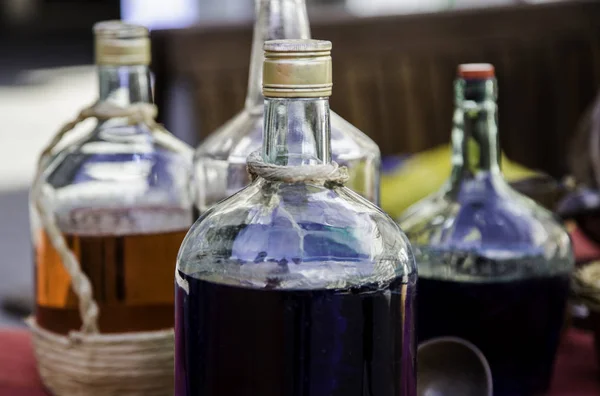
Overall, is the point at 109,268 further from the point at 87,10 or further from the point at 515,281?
the point at 87,10

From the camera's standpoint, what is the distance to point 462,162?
2.20 ft

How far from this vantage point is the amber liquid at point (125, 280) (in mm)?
634

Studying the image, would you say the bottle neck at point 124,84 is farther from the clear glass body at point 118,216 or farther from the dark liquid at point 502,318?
the dark liquid at point 502,318

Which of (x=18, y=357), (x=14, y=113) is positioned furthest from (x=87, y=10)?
(x=18, y=357)

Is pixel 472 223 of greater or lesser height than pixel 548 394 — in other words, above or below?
above

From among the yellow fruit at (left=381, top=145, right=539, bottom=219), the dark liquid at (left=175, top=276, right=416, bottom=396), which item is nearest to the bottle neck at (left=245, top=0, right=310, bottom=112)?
the dark liquid at (left=175, top=276, right=416, bottom=396)

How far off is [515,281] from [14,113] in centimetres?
647

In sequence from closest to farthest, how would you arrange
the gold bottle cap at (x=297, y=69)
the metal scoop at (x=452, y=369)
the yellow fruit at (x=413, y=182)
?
the gold bottle cap at (x=297, y=69) < the metal scoop at (x=452, y=369) < the yellow fruit at (x=413, y=182)

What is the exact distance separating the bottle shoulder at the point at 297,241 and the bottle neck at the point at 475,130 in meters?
0.17

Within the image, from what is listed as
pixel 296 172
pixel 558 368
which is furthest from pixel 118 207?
pixel 558 368

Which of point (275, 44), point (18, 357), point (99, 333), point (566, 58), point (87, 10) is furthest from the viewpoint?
point (87, 10)

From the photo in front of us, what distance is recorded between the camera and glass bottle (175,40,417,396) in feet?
1.55

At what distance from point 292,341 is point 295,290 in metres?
0.03

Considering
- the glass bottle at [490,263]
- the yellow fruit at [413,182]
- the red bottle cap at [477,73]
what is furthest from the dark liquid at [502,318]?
the yellow fruit at [413,182]
